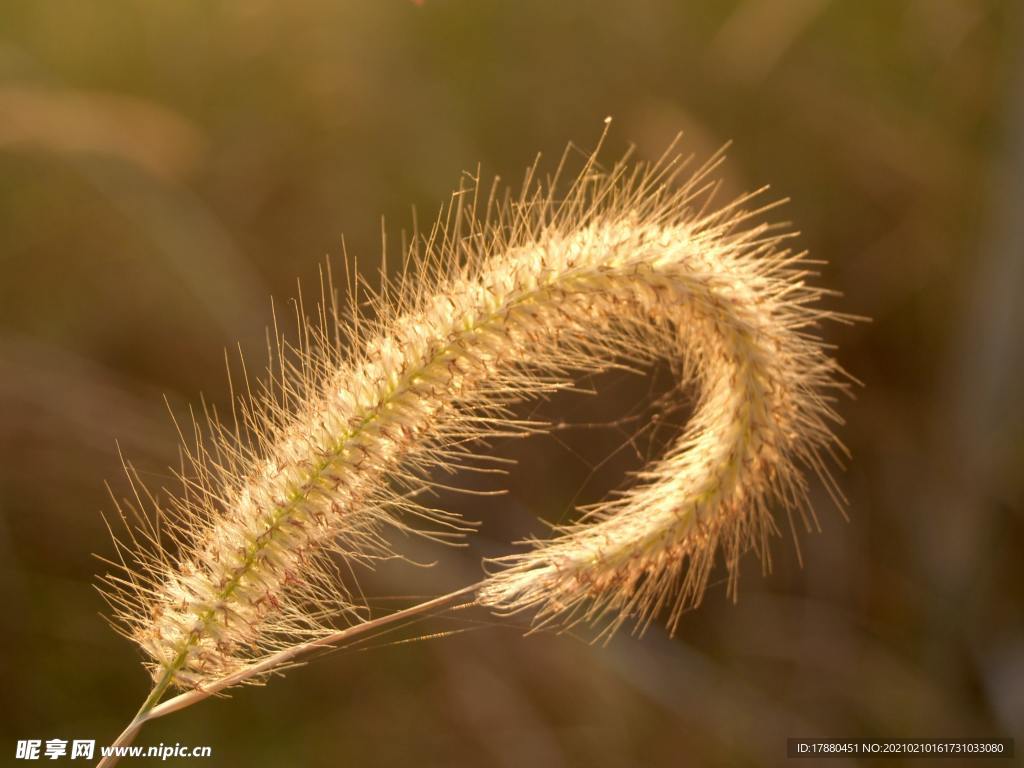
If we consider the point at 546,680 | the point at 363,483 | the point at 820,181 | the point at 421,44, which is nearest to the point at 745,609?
the point at 546,680

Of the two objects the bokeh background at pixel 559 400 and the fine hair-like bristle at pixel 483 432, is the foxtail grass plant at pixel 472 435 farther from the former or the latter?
the bokeh background at pixel 559 400

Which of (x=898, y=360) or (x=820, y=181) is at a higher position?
(x=820, y=181)

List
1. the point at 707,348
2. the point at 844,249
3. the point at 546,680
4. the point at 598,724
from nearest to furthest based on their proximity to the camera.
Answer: the point at 707,348
the point at 598,724
the point at 546,680
the point at 844,249

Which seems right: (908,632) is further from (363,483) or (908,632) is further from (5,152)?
(5,152)

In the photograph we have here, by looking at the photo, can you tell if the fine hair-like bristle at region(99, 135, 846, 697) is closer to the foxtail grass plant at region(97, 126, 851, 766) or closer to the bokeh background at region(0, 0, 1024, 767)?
the foxtail grass plant at region(97, 126, 851, 766)

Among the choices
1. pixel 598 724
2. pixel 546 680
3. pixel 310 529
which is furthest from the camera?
pixel 546 680

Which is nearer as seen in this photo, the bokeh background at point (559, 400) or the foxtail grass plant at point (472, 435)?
the foxtail grass plant at point (472, 435)

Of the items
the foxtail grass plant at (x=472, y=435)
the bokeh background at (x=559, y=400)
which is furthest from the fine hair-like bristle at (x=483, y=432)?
the bokeh background at (x=559, y=400)

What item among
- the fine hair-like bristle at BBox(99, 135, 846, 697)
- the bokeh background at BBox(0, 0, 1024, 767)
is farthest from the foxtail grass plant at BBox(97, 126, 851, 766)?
the bokeh background at BBox(0, 0, 1024, 767)

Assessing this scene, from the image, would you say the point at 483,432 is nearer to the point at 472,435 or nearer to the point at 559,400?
the point at 472,435
